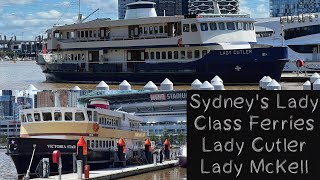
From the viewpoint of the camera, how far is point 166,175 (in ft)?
73.9

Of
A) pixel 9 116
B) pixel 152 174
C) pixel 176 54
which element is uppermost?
pixel 176 54

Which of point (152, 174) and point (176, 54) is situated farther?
point (176, 54)

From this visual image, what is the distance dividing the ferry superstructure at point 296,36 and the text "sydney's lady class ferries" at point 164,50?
13946 mm

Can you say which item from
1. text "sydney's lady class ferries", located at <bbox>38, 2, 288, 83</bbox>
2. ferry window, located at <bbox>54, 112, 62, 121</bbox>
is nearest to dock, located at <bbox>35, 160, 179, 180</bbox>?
ferry window, located at <bbox>54, 112, 62, 121</bbox>

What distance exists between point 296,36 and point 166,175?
3599cm

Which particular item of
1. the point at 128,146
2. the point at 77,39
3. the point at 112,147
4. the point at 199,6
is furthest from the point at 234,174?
the point at 199,6

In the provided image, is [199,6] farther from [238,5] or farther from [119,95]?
[119,95]

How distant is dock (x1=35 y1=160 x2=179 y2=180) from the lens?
19406 millimetres

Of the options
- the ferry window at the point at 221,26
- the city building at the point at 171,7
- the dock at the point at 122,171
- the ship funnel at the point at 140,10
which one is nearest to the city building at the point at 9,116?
the dock at the point at 122,171

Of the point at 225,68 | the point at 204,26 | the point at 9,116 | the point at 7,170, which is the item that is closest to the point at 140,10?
the point at 204,26

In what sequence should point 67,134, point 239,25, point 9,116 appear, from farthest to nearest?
point 239,25 < point 9,116 < point 67,134

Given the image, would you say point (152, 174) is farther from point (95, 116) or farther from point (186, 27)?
point (186, 27)

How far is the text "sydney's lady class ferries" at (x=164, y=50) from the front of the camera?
36531 millimetres

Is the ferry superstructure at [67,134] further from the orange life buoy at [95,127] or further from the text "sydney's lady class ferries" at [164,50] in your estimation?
the text "sydney's lady class ferries" at [164,50]
